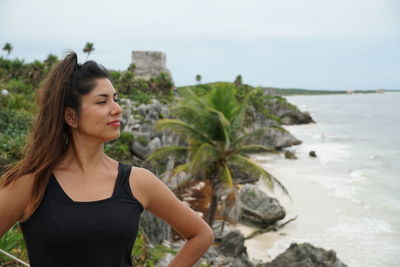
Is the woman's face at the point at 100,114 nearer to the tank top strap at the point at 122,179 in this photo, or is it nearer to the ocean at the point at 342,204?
the tank top strap at the point at 122,179

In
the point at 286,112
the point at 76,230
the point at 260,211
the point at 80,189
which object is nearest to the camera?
the point at 76,230

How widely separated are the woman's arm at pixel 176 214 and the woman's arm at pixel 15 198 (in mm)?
→ 491

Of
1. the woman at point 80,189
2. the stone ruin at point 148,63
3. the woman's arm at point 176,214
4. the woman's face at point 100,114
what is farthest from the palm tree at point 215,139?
the stone ruin at point 148,63

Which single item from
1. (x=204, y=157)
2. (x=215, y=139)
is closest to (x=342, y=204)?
(x=215, y=139)

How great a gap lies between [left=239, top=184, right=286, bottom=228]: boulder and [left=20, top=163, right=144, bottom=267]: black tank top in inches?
795

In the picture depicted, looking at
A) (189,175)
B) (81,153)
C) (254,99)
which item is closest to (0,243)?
(81,153)

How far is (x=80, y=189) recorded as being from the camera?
6.11 ft

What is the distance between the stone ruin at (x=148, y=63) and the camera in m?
57.2

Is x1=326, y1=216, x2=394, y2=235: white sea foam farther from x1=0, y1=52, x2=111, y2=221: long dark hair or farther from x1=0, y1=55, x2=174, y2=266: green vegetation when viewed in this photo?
x1=0, y1=52, x2=111, y2=221: long dark hair

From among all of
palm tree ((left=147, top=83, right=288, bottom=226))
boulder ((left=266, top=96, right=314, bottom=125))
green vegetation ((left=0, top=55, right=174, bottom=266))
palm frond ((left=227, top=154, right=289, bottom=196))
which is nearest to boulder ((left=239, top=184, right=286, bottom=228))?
palm tree ((left=147, top=83, right=288, bottom=226))

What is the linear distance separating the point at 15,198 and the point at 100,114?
54 centimetres

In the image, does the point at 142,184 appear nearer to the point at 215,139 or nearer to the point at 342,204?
the point at 215,139

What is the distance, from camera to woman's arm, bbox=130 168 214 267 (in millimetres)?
2023

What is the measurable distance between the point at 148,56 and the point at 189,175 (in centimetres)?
4430
